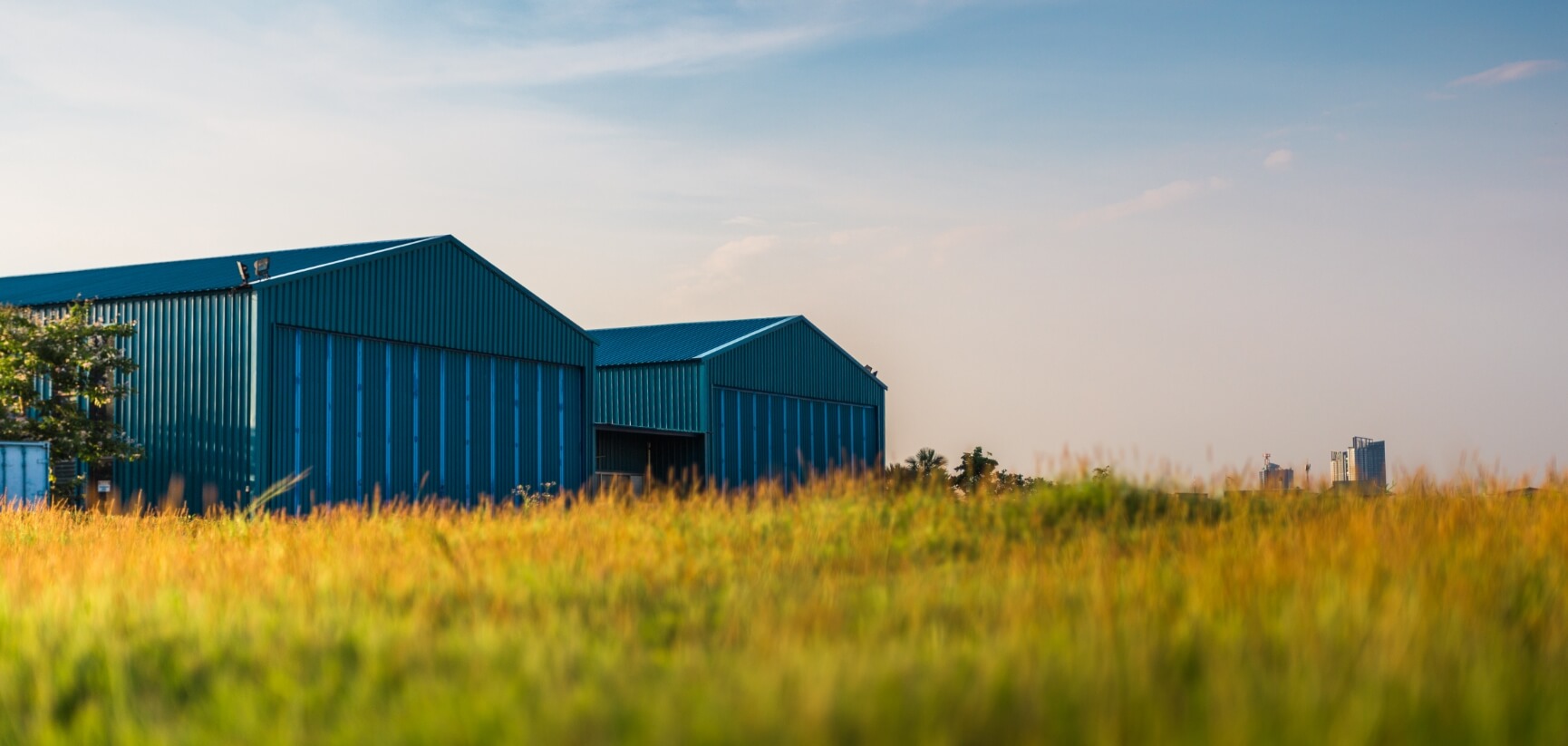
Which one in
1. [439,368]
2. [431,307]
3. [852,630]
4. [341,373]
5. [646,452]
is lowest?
[852,630]

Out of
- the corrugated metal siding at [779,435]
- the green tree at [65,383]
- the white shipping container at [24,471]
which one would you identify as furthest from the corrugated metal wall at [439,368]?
the corrugated metal siding at [779,435]

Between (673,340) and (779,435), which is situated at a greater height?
(673,340)

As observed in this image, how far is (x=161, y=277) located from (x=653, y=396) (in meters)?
14.8

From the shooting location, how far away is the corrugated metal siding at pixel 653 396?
132 feet

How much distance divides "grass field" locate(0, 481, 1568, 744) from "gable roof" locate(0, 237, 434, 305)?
1678 cm

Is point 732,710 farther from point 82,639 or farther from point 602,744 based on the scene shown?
point 82,639

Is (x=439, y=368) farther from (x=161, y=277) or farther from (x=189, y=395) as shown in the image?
(x=161, y=277)

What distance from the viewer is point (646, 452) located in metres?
40.7

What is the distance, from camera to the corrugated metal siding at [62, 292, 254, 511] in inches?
1001

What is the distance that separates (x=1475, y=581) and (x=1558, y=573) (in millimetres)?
789

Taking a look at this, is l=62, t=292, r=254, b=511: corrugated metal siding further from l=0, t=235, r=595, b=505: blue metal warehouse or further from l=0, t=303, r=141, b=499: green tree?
l=0, t=303, r=141, b=499: green tree

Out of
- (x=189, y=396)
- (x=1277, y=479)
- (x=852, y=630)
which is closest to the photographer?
(x=852, y=630)

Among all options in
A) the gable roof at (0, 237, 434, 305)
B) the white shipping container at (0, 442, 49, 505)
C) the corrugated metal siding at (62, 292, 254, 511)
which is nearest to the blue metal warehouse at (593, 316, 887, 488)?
the gable roof at (0, 237, 434, 305)

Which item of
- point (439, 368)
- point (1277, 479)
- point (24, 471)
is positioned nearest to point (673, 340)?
point (439, 368)
